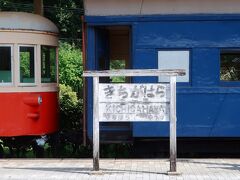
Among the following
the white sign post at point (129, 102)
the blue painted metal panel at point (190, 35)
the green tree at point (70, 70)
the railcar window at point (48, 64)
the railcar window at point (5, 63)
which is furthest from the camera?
the green tree at point (70, 70)

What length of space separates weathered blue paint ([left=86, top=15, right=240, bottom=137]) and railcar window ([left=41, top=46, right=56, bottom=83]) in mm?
1911

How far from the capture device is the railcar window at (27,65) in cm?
1100

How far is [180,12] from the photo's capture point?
10.5 meters

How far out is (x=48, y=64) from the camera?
11.6 meters

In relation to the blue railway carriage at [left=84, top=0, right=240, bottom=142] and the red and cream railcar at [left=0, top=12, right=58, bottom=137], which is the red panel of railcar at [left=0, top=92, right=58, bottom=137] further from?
the blue railway carriage at [left=84, top=0, right=240, bottom=142]

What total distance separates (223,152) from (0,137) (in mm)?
4319

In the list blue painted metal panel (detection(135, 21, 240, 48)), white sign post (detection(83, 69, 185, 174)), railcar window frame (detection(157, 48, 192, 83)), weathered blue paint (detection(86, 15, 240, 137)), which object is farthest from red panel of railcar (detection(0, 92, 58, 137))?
white sign post (detection(83, 69, 185, 174))

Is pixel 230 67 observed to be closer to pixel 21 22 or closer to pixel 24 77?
pixel 24 77

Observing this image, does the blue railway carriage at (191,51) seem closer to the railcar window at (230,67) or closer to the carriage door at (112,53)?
the railcar window at (230,67)

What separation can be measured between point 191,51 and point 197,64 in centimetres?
26

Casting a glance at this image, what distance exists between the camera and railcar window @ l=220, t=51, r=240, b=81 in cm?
1048

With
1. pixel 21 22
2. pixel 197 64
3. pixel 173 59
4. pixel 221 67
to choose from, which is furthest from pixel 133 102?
pixel 21 22

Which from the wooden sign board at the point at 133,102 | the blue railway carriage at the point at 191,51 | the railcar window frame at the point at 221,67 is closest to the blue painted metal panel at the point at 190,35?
the blue railway carriage at the point at 191,51

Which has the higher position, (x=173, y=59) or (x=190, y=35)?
(x=190, y=35)
